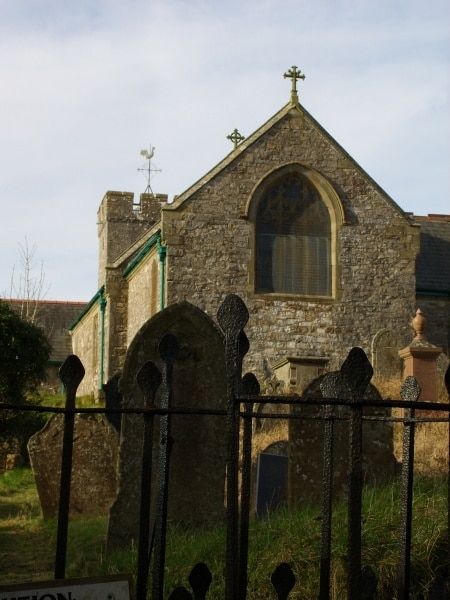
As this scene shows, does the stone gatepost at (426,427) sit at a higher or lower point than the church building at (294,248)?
lower

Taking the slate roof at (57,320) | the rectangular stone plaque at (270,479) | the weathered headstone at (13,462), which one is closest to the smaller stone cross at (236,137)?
the weathered headstone at (13,462)

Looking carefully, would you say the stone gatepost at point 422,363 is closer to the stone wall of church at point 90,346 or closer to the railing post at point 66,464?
the railing post at point 66,464

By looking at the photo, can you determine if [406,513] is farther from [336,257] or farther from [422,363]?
[336,257]

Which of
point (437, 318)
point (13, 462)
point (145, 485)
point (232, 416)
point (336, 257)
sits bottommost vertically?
point (13, 462)

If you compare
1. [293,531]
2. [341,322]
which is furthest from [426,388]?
[293,531]

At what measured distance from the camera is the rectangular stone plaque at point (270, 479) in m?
10.4

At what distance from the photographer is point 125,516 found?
27.4ft

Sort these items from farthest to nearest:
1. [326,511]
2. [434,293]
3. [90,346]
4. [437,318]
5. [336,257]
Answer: [90,346]
[434,293]
[437,318]
[336,257]
[326,511]

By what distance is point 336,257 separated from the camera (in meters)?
20.4

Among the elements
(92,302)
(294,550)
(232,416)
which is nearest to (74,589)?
(232,416)

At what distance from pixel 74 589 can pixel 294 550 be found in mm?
3192

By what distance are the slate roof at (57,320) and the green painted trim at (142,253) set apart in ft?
40.2

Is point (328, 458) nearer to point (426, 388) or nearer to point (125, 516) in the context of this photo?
point (125, 516)

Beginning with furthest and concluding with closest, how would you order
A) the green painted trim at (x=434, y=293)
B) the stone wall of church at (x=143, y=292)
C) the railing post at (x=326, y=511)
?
the green painted trim at (x=434, y=293), the stone wall of church at (x=143, y=292), the railing post at (x=326, y=511)
